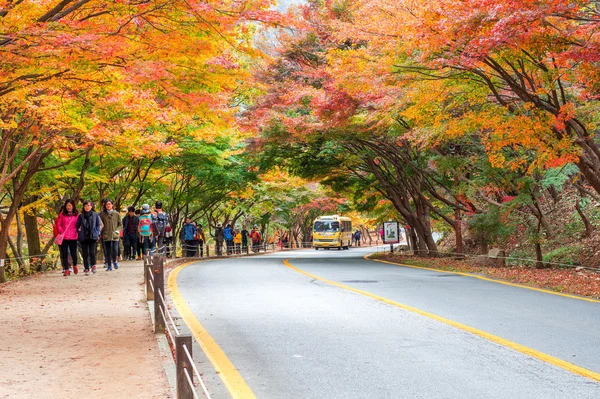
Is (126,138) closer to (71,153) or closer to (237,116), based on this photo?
(71,153)

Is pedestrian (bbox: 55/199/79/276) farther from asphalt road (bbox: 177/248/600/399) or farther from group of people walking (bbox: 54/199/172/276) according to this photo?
asphalt road (bbox: 177/248/600/399)

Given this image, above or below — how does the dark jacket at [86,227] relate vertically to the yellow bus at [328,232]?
above

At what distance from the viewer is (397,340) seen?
862cm

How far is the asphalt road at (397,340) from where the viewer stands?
6363 mm

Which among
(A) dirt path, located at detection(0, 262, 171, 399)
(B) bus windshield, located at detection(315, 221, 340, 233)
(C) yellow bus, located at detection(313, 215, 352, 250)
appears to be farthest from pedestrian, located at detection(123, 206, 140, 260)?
(B) bus windshield, located at detection(315, 221, 340, 233)

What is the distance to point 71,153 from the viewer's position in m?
24.1

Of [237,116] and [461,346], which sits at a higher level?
[237,116]

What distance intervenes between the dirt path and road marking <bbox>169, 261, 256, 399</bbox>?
563mm

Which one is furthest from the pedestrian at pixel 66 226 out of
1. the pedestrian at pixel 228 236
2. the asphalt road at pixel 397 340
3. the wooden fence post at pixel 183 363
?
the pedestrian at pixel 228 236

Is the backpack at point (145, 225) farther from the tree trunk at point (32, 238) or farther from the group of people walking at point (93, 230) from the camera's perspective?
the tree trunk at point (32, 238)

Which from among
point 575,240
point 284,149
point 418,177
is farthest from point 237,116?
point 575,240

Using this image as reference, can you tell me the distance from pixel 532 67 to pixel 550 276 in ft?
16.9

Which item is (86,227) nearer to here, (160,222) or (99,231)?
(99,231)

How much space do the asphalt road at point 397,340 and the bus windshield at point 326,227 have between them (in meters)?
45.1
